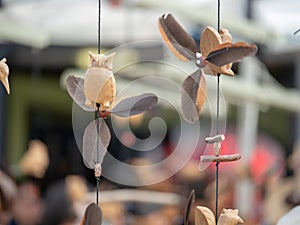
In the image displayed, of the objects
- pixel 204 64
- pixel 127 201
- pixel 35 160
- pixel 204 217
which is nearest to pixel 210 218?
pixel 204 217

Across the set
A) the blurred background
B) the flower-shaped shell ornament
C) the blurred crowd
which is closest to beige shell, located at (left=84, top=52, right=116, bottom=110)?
the flower-shaped shell ornament

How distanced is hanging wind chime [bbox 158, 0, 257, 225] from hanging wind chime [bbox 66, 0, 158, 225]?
0.11ft

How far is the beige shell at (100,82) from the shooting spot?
64 centimetres

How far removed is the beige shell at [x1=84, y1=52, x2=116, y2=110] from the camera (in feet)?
2.09

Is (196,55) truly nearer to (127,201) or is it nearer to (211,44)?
(211,44)

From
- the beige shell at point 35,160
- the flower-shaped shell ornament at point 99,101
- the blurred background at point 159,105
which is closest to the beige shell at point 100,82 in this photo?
the flower-shaped shell ornament at point 99,101

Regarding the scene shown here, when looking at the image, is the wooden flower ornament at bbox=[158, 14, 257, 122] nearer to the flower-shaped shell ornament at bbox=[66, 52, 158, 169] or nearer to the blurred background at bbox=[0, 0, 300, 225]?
the flower-shaped shell ornament at bbox=[66, 52, 158, 169]

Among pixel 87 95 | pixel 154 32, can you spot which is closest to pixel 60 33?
pixel 154 32

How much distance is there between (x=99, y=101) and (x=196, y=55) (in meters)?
0.09

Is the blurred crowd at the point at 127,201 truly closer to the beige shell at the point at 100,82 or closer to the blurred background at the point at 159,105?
the blurred background at the point at 159,105

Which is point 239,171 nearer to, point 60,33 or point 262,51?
point 60,33

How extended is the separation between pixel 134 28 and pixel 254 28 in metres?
0.57

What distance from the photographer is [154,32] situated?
307 cm

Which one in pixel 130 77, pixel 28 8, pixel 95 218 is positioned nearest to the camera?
pixel 95 218
